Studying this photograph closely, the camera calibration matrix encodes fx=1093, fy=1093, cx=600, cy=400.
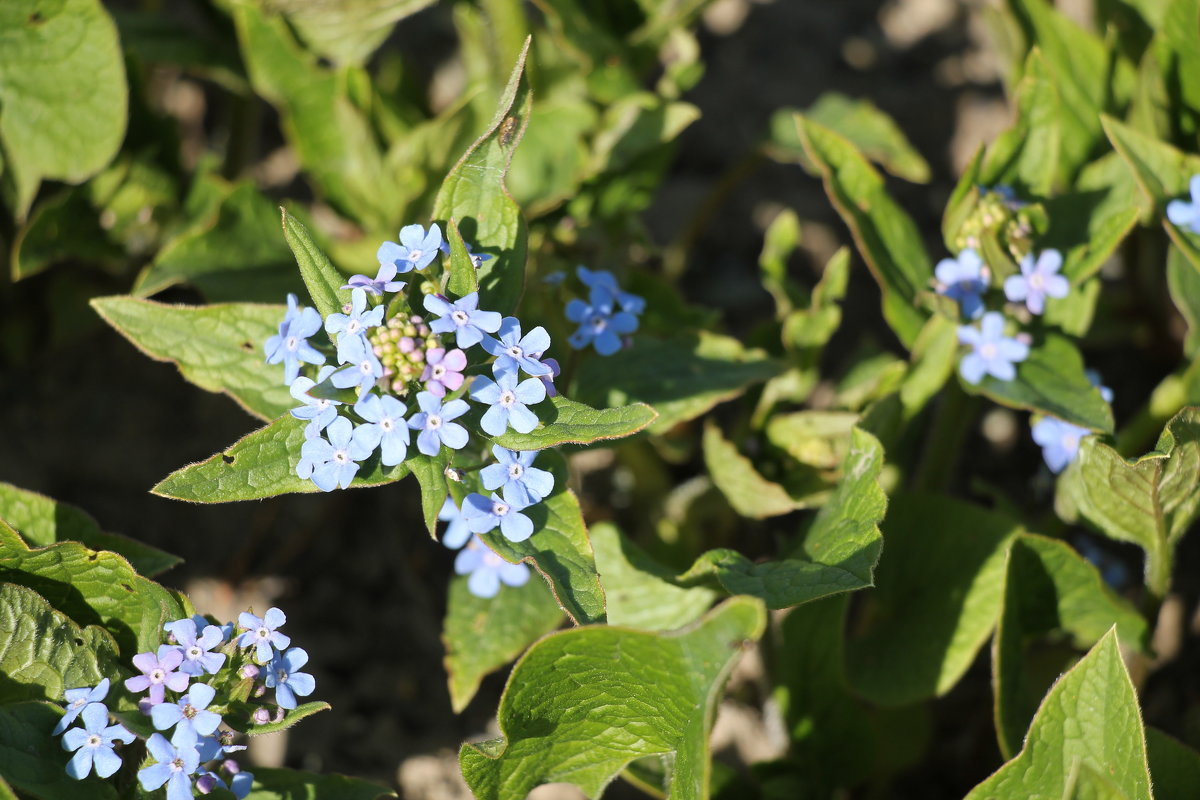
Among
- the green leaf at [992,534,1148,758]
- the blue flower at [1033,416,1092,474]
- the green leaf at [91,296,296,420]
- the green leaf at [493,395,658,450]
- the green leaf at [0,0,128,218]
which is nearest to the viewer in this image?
the green leaf at [493,395,658,450]

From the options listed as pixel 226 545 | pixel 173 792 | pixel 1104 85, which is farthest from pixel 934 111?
pixel 173 792

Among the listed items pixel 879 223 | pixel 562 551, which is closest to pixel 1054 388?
pixel 879 223

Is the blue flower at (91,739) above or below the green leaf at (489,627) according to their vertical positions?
above

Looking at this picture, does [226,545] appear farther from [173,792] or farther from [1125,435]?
[1125,435]

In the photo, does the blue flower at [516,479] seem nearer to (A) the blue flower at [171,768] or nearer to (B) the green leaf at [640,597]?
(B) the green leaf at [640,597]

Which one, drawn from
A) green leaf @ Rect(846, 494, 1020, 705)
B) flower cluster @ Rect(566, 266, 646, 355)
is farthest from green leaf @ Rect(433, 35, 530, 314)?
green leaf @ Rect(846, 494, 1020, 705)

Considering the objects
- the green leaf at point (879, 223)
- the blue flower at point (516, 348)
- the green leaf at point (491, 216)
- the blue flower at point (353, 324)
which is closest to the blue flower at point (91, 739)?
the blue flower at point (353, 324)

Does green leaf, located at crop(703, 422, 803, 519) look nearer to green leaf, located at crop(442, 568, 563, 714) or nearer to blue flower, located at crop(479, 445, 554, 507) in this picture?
green leaf, located at crop(442, 568, 563, 714)
